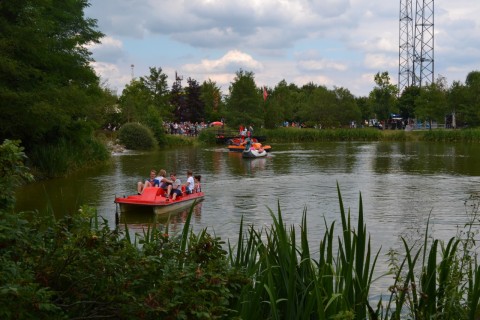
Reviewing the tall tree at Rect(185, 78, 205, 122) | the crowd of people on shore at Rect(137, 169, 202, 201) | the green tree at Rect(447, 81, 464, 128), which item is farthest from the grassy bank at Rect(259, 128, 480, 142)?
the crowd of people on shore at Rect(137, 169, 202, 201)

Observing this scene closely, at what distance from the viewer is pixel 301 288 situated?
15.3 ft

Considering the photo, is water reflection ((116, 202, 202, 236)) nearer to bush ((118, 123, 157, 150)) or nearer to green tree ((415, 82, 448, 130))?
bush ((118, 123, 157, 150))

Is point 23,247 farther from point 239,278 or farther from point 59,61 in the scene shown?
point 59,61

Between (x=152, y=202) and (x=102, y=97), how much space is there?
1719cm

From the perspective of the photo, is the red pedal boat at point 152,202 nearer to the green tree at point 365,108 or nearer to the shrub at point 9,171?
the shrub at point 9,171

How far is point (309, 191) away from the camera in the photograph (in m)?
22.7

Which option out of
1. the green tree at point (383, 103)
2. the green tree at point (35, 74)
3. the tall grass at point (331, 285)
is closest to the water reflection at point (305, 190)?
the green tree at point (35, 74)

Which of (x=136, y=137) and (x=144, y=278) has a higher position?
(x=136, y=137)

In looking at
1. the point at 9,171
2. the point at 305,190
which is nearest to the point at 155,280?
the point at 9,171

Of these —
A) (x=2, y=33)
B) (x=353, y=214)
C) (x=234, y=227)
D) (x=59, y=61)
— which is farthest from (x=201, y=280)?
(x=59, y=61)

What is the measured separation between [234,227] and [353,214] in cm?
369

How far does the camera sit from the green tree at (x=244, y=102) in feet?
235

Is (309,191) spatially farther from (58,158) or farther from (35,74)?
(58,158)

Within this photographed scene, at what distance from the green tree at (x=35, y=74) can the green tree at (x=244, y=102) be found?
44370mm
